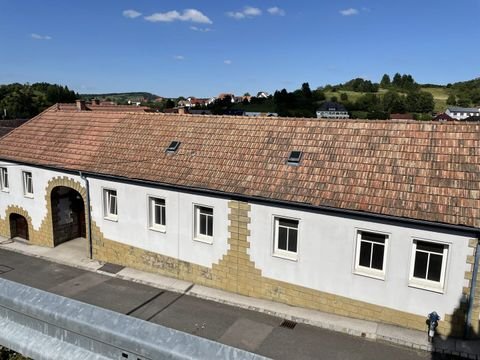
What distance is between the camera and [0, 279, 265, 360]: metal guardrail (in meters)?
2.06

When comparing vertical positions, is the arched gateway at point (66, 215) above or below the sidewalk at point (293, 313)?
above

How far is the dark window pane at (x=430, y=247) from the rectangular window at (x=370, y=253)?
93 cm

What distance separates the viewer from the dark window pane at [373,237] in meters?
12.3

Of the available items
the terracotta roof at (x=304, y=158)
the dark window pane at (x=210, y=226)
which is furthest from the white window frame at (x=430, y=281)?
the dark window pane at (x=210, y=226)

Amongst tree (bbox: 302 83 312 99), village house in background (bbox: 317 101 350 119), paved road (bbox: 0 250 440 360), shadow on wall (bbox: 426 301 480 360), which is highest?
tree (bbox: 302 83 312 99)

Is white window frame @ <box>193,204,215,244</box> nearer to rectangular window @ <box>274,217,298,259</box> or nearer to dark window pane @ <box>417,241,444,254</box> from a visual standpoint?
rectangular window @ <box>274,217,298,259</box>

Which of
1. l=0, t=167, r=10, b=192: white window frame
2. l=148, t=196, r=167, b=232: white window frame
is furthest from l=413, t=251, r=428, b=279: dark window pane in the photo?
l=0, t=167, r=10, b=192: white window frame

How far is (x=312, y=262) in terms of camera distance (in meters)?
13.3

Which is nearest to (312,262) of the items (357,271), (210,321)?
(357,271)

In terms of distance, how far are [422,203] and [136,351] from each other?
10997 mm

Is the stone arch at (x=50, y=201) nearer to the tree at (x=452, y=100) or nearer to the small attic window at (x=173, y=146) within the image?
the small attic window at (x=173, y=146)

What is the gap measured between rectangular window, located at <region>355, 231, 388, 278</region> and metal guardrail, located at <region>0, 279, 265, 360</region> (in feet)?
36.5

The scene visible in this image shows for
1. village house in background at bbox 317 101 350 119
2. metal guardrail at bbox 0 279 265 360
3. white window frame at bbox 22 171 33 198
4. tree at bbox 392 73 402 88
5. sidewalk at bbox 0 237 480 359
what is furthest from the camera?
tree at bbox 392 73 402 88

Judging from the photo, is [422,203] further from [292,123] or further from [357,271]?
[292,123]
